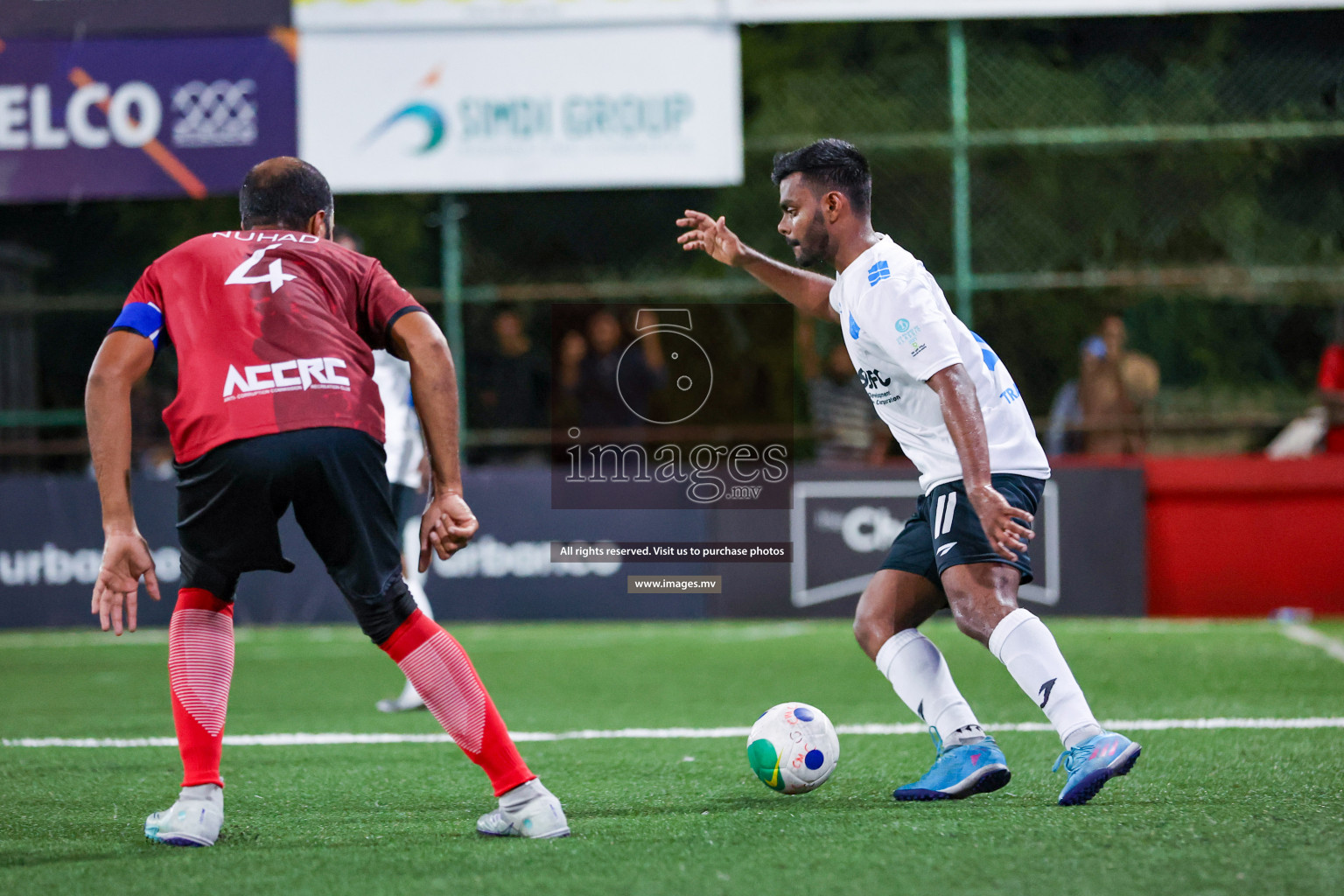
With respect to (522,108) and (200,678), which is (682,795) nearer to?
(200,678)

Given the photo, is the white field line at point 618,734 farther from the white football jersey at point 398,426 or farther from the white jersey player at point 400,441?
the white football jersey at point 398,426

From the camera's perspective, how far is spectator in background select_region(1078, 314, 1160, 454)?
39.9 ft

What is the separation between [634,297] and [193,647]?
862 cm

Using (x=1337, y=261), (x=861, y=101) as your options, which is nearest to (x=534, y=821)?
(x=861, y=101)

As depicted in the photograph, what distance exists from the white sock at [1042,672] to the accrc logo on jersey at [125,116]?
9.68 meters

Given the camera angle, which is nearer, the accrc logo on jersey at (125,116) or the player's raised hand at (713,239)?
the player's raised hand at (713,239)

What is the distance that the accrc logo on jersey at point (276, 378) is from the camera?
3867 millimetres

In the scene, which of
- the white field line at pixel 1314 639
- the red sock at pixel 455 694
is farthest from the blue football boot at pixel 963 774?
the white field line at pixel 1314 639

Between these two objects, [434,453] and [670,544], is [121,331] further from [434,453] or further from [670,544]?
[670,544]

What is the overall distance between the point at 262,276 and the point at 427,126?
8788 millimetres

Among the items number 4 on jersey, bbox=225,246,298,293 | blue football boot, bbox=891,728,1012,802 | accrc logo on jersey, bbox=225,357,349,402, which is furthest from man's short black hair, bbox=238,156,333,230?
blue football boot, bbox=891,728,1012,802

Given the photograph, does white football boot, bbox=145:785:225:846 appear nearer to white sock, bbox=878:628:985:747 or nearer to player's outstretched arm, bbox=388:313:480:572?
player's outstretched arm, bbox=388:313:480:572

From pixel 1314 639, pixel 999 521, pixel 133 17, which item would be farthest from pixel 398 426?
pixel 133 17

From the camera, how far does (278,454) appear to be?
3.81 meters
